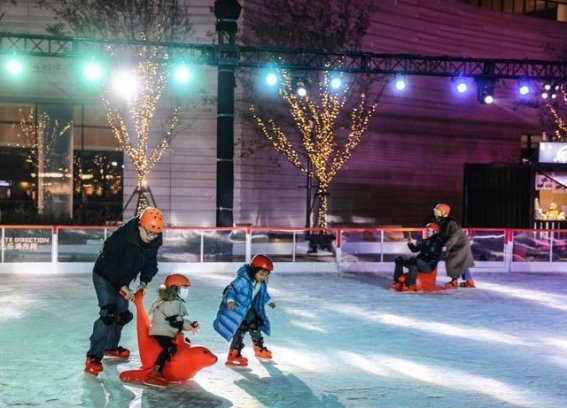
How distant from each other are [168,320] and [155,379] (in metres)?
0.56

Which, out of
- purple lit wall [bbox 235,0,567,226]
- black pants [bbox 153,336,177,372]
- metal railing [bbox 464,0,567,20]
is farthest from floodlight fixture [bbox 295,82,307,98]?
metal railing [bbox 464,0,567,20]

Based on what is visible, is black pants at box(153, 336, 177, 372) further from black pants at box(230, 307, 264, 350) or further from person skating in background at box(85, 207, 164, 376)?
black pants at box(230, 307, 264, 350)

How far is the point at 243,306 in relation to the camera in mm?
6867

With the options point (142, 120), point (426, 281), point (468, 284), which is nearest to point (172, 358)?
point (426, 281)

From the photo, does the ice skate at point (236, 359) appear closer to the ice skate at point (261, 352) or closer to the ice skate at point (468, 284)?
the ice skate at point (261, 352)

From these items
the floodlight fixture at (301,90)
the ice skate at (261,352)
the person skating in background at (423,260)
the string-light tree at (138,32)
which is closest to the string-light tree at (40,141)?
the string-light tree at (138,32)

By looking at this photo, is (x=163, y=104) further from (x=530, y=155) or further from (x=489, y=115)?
(x=489, y=115)

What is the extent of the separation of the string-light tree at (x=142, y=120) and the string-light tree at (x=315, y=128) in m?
3.16

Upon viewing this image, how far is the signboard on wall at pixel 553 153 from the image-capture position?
21.8m

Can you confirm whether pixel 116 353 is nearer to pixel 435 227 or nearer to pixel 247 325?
pixel 247 325

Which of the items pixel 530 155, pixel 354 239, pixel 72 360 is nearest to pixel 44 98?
pixel 354 239

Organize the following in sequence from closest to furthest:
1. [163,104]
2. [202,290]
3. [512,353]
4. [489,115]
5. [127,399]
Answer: [127,399] → [512,353] → [202,290] → [163,104] → [489,115]

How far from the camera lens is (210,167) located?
917 inches

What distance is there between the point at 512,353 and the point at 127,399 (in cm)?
444
